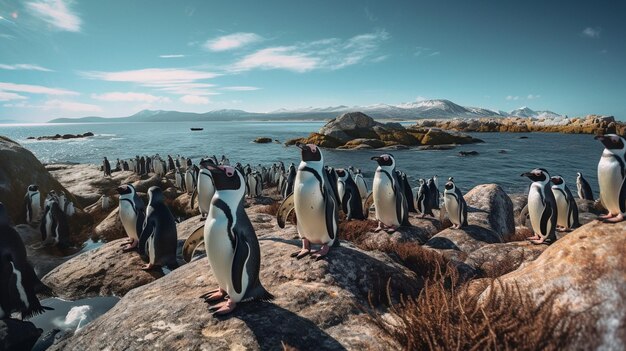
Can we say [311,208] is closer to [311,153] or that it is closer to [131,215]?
[311,153]

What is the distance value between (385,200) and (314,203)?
4.82 metres

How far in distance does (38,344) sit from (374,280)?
5.10m

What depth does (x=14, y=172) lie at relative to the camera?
A: 13922mm

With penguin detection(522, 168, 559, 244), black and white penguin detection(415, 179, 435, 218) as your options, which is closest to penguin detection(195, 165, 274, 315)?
penguin detection(522, 168, 559, 244)

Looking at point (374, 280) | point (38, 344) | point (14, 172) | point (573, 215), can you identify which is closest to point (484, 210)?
point (573, 215)

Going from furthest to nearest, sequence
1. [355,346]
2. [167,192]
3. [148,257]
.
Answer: [167,192], [148,257], [355,346]

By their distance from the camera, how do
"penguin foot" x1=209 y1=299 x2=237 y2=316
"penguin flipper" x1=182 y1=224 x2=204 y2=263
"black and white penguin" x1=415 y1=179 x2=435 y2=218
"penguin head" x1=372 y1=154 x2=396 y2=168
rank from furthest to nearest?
1. "black and white penguin" x1=415 y1=179 x2=435 y2=218
2. "penguin head" x1=372 y1=154 x2=396 y2=168
3. "penguin flipper" x1=182 y1=224 x2=204 y2=263
4. "penguin foot" x1=209 y1=299 x2=237 y2=316

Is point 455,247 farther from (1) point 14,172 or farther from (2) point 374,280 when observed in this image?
(1) point 14,172

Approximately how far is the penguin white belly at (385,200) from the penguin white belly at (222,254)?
21.3 ft

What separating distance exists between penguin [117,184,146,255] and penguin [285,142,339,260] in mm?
5100

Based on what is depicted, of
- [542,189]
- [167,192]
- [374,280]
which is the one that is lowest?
[167,192]

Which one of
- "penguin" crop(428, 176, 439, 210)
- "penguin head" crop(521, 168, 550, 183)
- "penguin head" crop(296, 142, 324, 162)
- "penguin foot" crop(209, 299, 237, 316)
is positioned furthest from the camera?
"penguin" crop(428, 176, 439, 210)

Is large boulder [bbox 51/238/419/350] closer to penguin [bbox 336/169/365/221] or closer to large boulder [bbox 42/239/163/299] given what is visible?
large boulder [bbox 42/239/163/299]

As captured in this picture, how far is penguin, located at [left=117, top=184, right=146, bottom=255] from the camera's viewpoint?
28.5 feet
